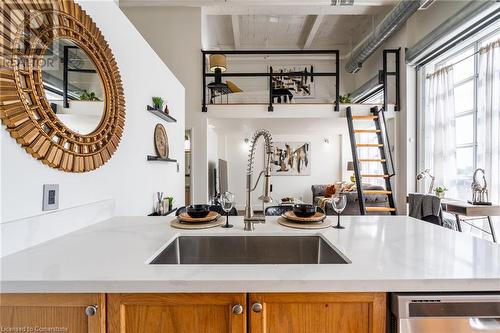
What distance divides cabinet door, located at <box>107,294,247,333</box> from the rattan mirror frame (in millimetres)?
825

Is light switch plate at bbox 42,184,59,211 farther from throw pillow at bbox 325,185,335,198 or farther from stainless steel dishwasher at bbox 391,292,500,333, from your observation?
throw pillow at bbox 325,185,335,198

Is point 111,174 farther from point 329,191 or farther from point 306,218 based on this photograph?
point 329,191

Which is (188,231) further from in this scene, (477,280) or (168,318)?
(477,280)

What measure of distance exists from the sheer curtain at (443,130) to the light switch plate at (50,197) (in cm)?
491

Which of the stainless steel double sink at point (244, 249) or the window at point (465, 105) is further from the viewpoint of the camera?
the window at point (465, 105)

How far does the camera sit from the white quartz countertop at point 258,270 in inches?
31.6

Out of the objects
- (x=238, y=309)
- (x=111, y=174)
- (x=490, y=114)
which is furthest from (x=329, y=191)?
(x=238, y=309)

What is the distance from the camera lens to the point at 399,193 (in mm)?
4809

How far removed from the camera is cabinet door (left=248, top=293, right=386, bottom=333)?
84 centimetres

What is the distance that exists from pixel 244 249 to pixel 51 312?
831 millimetres

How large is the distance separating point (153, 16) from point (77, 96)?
14.2ft

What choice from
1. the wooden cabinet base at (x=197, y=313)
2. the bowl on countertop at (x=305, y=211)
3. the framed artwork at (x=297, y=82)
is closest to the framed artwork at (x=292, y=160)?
the framed artwork at (x=297, y=82)

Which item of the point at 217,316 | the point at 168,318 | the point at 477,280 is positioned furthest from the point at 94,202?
the point at 477,280

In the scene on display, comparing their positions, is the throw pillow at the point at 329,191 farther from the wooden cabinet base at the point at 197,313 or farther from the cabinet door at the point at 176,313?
the cabinet door at the point at 176,313
